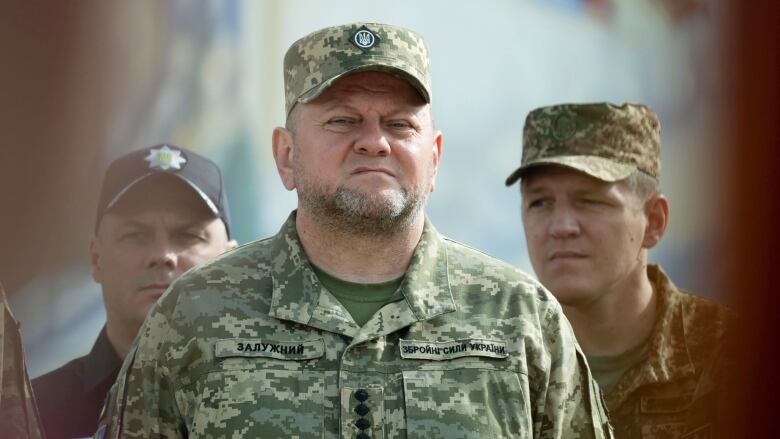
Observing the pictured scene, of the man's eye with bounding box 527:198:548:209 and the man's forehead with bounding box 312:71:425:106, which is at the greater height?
the man's eye with bounding box 527:198:548:209

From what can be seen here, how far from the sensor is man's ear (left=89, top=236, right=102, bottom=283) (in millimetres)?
3943

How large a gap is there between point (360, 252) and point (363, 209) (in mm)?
128

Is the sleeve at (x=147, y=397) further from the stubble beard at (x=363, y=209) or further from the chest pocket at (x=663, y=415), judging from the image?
the chest pocket at (x=663, y=415)

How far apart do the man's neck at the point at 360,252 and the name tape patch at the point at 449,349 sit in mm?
198

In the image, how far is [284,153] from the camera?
2.99m

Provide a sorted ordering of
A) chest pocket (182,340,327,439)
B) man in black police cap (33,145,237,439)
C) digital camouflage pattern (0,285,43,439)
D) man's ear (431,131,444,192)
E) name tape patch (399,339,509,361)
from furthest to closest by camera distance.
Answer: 1. man in black police cap (33,145,237,439)
2. digital camouflage pattern (0,285,43,439)
3. man's ear (431,131,444,192)
4. name tape patch (399,339,509,361)
5. chest pocket (182,340,327,439)

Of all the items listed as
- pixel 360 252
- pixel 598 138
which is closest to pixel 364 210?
pixel 360 252

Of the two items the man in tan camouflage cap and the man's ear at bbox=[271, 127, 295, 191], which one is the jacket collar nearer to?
the man's ear at bbox=[271, 127, 295, 191]

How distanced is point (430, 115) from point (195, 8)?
161cm

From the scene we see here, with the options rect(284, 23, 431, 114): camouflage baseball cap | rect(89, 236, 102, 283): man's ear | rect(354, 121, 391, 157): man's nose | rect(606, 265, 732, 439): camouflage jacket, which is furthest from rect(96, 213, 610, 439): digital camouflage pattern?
rect(89, 236, 102, 283): man's ear

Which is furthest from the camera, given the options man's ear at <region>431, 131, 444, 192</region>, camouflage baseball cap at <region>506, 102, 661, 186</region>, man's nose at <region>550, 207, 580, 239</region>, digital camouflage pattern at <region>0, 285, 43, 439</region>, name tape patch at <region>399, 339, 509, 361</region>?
camouflage baseball cap at <region>506, 102, 661, 186</region>

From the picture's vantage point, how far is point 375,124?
9.15 ft

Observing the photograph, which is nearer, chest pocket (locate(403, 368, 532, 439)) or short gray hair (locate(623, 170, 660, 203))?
chest pocket (locate(403, 368, 532, 439))

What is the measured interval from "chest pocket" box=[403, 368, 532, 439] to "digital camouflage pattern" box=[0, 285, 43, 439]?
1086 mm
